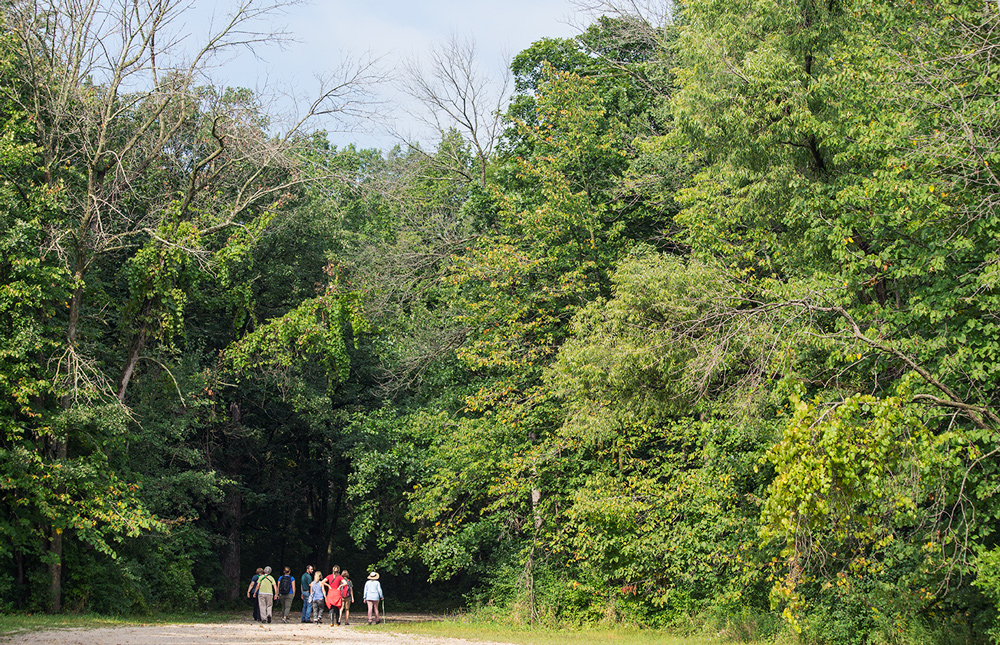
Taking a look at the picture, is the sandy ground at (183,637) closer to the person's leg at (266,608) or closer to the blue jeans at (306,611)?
the person's leg at (266,608)

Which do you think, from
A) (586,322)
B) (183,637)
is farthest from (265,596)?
(586,322)

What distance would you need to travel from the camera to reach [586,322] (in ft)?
58.5

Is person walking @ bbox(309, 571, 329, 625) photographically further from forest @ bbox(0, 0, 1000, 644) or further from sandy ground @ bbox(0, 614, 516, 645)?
A: sandy ground @ bbox(0, 614, 516, 645)

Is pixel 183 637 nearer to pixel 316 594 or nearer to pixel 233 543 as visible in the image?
pixel 316 594

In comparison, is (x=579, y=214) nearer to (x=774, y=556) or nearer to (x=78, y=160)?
(x=774, y=556)

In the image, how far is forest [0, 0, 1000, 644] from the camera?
464 inches

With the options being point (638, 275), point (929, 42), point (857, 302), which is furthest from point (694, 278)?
point (929, 42)

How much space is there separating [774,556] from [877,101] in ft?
24.9

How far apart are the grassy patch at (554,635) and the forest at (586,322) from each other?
850 mm

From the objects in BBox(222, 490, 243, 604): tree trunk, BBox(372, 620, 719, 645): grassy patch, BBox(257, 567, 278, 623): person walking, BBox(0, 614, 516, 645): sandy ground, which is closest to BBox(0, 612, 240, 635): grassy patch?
BBox(0, 614, 516, 645): sandy ground

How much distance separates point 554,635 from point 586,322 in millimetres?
6223

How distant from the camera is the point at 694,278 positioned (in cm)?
1558

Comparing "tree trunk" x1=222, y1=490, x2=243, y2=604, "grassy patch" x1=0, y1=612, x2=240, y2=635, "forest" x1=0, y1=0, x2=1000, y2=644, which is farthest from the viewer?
"tree trunk" x1=222, y1=490, x2=243, y2=604

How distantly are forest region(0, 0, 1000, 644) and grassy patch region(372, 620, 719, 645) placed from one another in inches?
33.5
